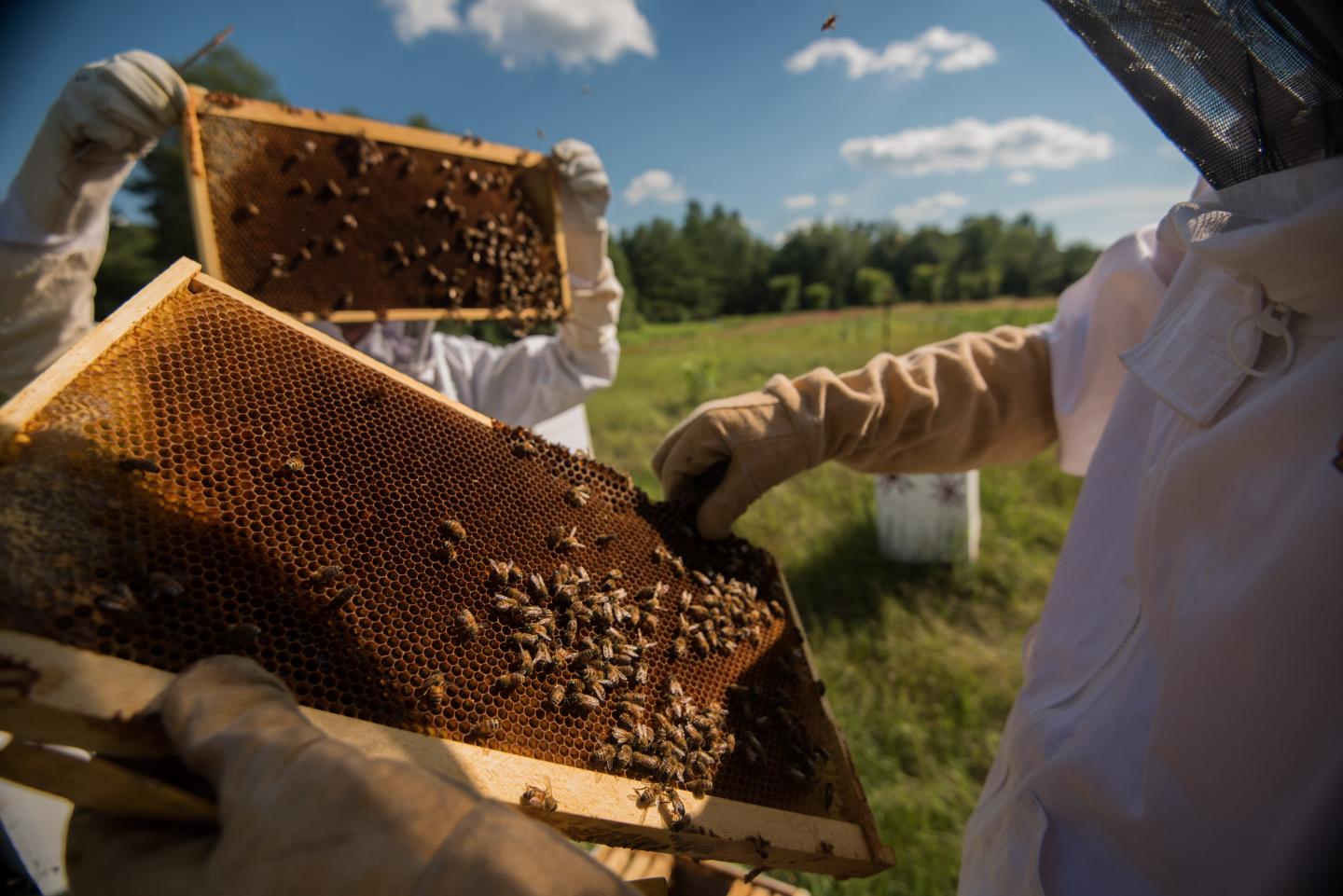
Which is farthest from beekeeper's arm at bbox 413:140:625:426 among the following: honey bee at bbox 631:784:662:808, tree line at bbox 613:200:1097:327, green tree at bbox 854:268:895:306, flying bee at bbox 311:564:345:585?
green tree at bbox 854:268:895:306

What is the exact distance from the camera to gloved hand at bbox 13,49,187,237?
3283 mm

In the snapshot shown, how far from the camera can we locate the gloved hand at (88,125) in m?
3.28

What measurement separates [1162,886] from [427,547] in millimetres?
1992

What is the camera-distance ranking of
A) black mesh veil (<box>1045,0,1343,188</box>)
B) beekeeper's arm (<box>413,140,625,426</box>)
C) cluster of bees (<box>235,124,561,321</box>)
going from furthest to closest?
1. beekeeper's arm (<box>413,140,625,426</box>)
2. cluster of bees (<box>235,124,561,321</box>)
3. black mesh veil (<box>1045,0,1343,188</box>)

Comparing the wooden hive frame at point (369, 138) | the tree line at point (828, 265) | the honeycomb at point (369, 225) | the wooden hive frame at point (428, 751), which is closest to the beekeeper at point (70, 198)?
the wooden hive frame at point (369, 138)

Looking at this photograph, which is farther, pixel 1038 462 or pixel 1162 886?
pixel 1038 462

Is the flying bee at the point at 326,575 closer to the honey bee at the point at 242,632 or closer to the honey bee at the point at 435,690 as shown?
the honey bee at the point at 242,632

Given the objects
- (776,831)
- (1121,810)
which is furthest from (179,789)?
(1121,810)

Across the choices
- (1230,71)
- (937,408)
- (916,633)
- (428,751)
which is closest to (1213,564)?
(1230,71)

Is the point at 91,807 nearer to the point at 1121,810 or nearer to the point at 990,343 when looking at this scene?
the point at 1121,810

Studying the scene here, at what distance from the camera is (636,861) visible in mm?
2758

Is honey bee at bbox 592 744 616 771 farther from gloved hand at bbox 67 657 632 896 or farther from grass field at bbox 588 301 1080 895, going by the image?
grass field at bbox 588 301 1080 895

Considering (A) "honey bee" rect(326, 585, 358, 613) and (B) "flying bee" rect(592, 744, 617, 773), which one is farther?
(B) "flying bee" rect(592, 744, 617, 773)

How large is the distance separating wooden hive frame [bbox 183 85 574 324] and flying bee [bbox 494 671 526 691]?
291 cm
